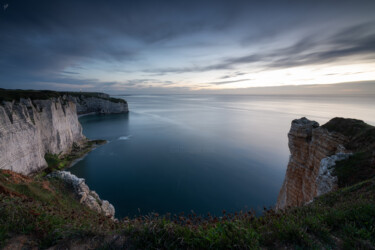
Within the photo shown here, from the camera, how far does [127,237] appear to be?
355 cm

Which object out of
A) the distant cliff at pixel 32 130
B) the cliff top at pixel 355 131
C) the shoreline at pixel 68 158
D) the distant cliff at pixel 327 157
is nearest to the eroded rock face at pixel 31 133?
the distant cliff at pixel 32 130

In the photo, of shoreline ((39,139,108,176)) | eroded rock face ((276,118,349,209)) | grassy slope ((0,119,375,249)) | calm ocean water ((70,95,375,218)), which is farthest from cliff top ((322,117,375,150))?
shoreline ((39,139,108,176))

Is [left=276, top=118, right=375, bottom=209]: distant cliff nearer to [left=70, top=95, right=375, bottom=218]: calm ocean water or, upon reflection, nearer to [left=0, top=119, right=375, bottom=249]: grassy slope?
[left=0, top=119, right=375, bottom=249]: grassy slope

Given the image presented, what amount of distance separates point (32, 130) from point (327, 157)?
39567mm

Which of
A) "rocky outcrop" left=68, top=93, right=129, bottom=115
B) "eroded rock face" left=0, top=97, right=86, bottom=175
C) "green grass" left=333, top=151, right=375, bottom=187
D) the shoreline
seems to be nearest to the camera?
"green grass" left=333, top=151, right=375, bottom=187

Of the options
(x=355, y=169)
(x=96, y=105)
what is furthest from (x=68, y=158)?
(x=96, y=105)

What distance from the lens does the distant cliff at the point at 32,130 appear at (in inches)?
868

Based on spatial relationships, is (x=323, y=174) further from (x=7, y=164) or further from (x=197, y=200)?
(x=7, y=164)

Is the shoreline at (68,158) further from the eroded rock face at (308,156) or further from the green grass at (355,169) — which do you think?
the green grass at (355,169)

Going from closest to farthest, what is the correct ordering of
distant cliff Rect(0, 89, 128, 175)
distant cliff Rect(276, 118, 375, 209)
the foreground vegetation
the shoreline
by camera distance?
1. the foreground vegetation
2. distant cliff Rect(276, 118, 375, 209)
3. distant cliff Rect(0, 89, 128, 175)
4. the shoreline

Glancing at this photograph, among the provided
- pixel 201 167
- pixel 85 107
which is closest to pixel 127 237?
pixel 201 167

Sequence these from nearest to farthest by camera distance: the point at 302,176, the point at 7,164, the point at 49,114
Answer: the point at 302,176, the point at 7,164, the point at 49,114

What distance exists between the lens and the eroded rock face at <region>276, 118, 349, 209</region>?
11252 mm

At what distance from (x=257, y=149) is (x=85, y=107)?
358 feet
